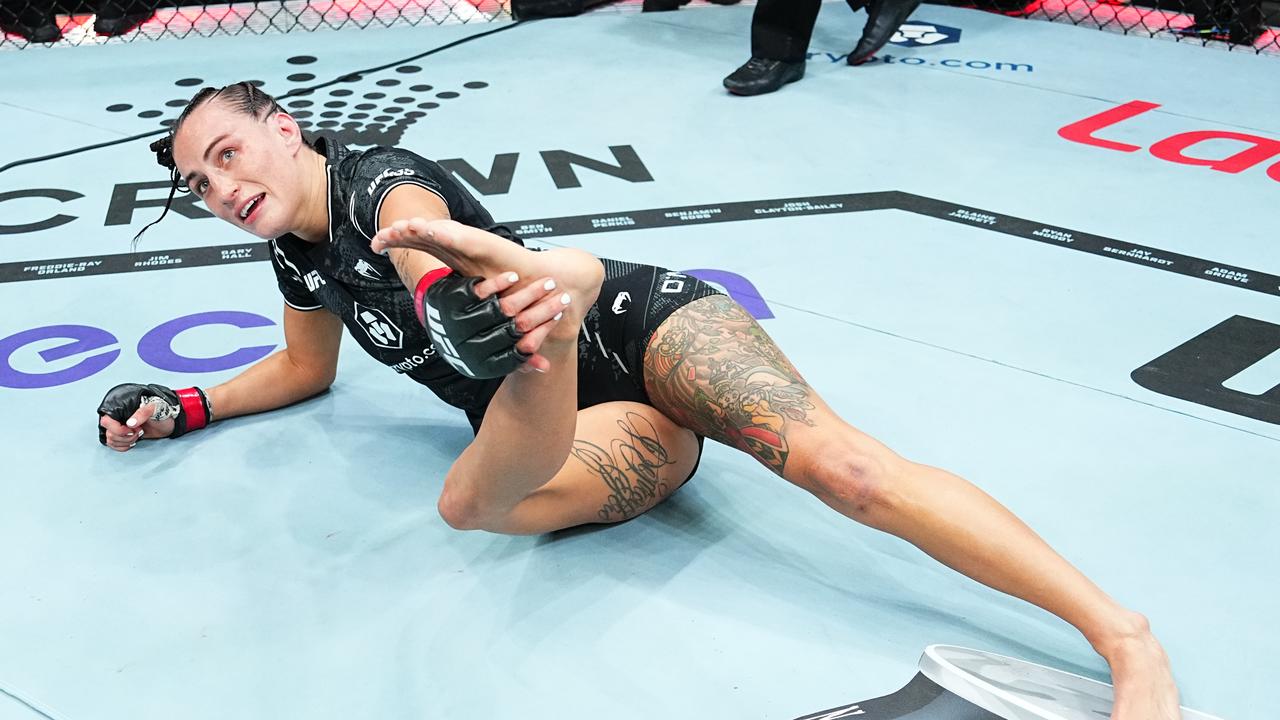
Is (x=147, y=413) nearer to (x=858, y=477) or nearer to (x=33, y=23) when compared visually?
(x=858, y=477)

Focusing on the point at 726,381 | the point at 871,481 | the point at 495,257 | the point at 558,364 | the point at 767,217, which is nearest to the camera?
A: the point at 495,257

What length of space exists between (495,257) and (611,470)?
23.3 inches

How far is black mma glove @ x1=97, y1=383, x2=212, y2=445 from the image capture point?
1.97 meters

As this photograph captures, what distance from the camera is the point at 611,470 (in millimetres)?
1706

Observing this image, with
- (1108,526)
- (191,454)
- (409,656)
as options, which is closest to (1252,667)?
(1108,526)

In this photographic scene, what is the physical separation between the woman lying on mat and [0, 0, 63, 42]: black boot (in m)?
3.06

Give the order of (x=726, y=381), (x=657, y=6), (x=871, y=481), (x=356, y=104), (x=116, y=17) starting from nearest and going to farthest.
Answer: (x=871, y=481), (x=726, y=381), (x=356, y=104), (x=116, y=17), (x=657, y=6)

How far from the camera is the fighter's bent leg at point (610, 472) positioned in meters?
1.64

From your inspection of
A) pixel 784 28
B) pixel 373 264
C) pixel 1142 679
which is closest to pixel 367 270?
pixel 373 264

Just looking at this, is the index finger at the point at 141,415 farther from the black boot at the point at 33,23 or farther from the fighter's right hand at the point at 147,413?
the black boot at the point at 33,23

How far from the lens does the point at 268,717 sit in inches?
57.8

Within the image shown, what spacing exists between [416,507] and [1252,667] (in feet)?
4.00

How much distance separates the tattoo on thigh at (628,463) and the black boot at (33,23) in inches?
142

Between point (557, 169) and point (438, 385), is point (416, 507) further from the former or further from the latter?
point (557, 169)
